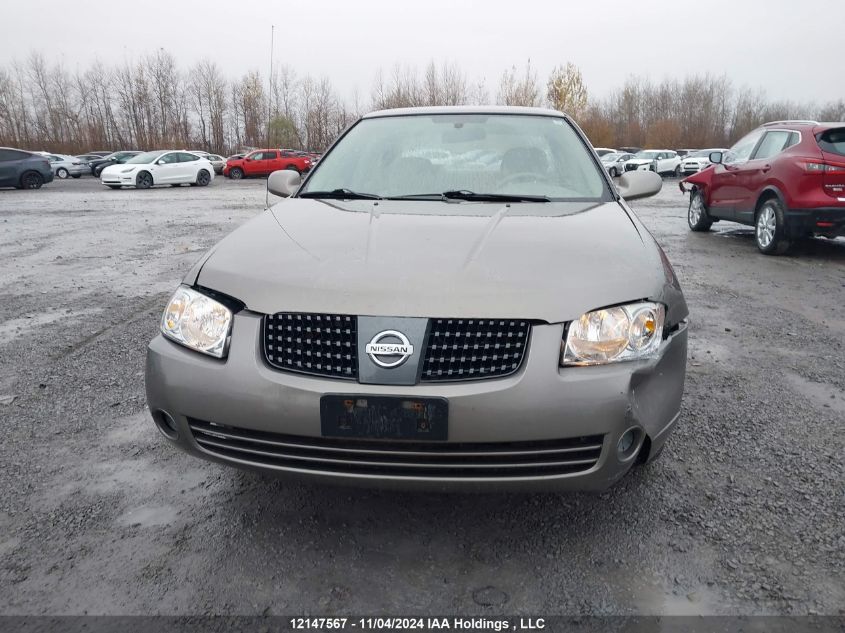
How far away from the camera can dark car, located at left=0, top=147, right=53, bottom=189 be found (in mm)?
22734

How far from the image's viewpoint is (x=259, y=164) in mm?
33125

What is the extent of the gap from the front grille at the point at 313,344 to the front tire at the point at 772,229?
725 cm

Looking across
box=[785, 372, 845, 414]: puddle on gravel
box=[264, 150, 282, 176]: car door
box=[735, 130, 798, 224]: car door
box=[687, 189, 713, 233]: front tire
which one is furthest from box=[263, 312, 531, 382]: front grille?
box=[264, 150, 282, 176]: car door

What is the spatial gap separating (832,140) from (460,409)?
24.3 feet

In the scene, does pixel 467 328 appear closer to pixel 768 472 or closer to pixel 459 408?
pixel 459 408

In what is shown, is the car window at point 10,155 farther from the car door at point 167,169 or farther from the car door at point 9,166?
the car door at point 167,169

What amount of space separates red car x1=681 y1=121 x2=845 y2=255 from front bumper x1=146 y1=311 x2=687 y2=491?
6440mm

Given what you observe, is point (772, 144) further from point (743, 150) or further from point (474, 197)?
point (474, 197)

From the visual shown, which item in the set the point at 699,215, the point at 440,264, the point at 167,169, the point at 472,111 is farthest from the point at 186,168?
the point at 440,264

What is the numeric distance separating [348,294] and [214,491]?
3.58 feet

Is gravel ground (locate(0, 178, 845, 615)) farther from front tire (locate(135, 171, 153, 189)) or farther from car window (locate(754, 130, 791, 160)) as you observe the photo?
front tire (locate(135, 171, 153, 189))

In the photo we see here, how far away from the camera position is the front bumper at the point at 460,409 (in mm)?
1791

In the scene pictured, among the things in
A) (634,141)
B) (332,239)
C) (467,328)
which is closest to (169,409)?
(332,239)

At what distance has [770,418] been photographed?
315 cm
